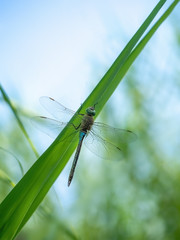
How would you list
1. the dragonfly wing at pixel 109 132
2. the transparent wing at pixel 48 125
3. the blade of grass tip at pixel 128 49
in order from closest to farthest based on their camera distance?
the blade of grass tip at pixel 128 49 → the transparent wing at pixel 48 125 → the dragonfly wing at pixel 109 132

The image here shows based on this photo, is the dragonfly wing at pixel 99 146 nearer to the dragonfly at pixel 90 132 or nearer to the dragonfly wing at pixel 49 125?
the dragonfly at pixel 90 132

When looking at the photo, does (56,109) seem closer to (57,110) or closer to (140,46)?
(57,110)

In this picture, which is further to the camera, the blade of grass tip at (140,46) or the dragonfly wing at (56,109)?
the dragonfly wing at (56,109)

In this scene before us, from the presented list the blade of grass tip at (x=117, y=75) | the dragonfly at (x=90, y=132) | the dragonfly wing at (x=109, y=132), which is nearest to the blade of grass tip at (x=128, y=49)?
the blade of grass tip at (x=117, y=75)

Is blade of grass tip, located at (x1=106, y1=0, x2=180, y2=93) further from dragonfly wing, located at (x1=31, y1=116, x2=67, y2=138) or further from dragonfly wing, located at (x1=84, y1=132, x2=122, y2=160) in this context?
dragonfly wing, located at (x1=84, y1=132, x2=122, y2=160)

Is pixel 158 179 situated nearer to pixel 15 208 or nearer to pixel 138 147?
pixel 138 147

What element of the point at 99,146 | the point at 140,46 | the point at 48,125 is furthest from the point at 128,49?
the point at 99,146

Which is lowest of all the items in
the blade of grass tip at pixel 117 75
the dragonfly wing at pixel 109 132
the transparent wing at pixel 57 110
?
the blade of grass tip at pixel 117 75

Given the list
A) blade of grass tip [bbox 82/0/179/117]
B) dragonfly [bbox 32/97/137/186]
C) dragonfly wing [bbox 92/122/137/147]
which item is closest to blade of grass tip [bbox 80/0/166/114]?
blade of grass tip [bbox 82/0/179/117]
